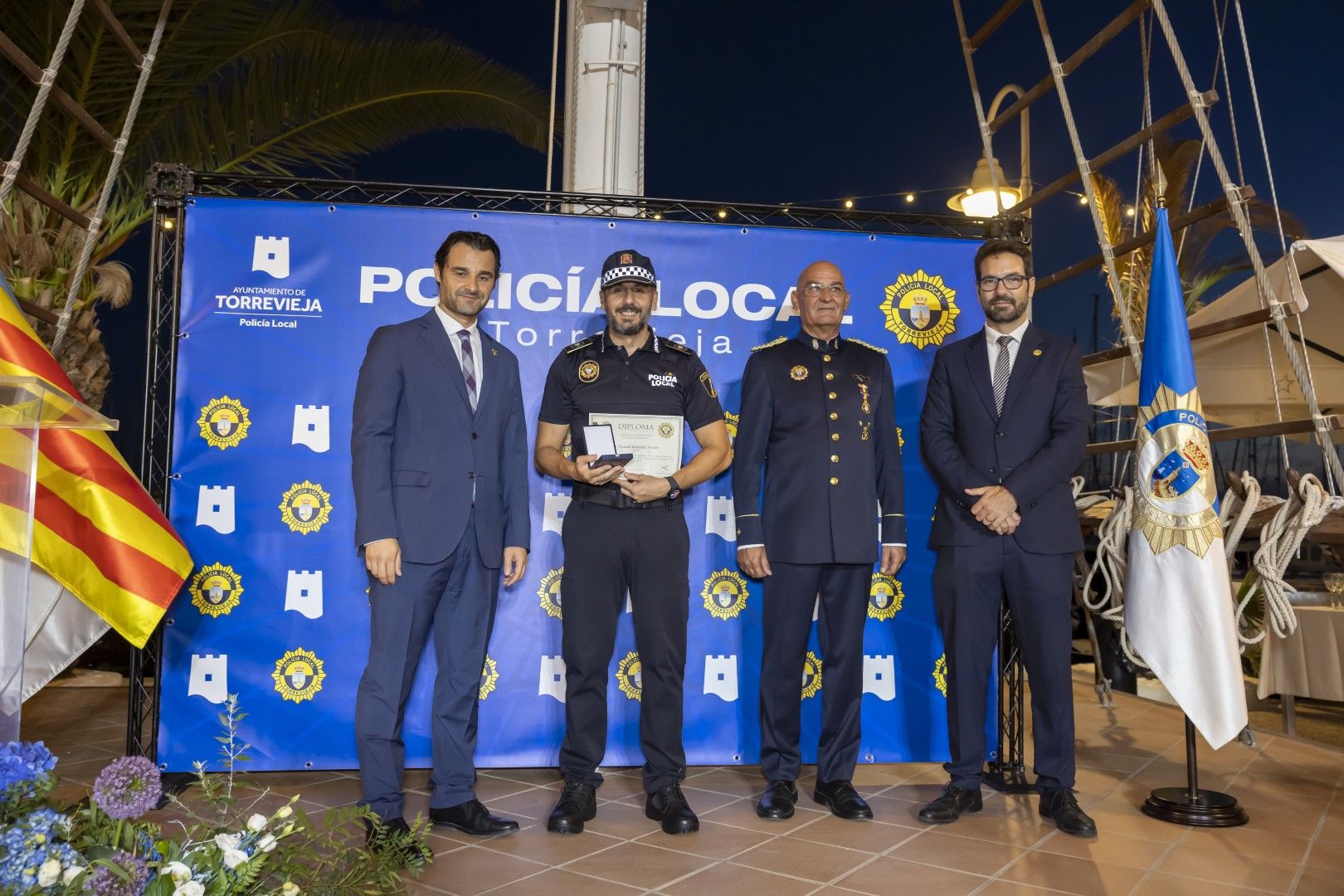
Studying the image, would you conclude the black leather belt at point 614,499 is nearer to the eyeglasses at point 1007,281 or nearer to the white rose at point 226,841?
the eyeglasses at point 1007,281

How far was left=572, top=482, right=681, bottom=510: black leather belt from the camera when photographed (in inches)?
148

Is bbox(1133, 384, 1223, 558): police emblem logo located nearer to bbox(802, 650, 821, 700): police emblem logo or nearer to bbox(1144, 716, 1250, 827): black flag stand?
bbox(1144, 716, 1250, 827): black flag stand

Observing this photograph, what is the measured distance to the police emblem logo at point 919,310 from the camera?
4.67 m

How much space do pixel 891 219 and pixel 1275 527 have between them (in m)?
2.21

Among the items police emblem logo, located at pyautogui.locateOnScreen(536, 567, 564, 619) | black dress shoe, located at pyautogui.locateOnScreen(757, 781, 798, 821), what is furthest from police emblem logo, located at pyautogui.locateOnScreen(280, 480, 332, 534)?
black dress shoe, located at pyautogui.locateOnScreen(757, 781, 798, 821)

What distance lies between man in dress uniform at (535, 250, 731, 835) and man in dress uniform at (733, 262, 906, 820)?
0.29 metres

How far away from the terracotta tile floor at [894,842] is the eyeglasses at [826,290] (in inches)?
78.4

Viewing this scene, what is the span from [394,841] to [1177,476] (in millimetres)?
2976

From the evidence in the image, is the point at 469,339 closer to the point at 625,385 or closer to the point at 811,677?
Answer: the point at 625,385

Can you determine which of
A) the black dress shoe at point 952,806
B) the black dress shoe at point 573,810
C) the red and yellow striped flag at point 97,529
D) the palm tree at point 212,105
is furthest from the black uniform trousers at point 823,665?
the palm tree at point 212,105

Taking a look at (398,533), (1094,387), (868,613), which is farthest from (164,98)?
(1094,387)

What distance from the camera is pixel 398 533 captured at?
3482 millimetres

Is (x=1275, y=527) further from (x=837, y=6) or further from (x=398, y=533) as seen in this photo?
(x=837, y=6)

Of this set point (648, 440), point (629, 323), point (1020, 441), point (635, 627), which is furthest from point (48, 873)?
point (1020, 441)
